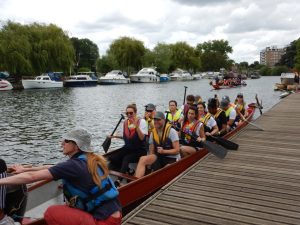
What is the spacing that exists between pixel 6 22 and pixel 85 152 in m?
48.1

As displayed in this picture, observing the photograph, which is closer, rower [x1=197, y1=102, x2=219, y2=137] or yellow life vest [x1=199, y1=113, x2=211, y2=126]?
rower [x1=197, y1=102, x2=219, y2=137]

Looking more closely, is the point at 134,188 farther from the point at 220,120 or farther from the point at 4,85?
the point at 4,85

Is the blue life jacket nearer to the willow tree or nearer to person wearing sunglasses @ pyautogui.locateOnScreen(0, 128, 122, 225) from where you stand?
person wearing sunglasses @ pyautogui.locateOnScreen(0, 128, 122, 225)

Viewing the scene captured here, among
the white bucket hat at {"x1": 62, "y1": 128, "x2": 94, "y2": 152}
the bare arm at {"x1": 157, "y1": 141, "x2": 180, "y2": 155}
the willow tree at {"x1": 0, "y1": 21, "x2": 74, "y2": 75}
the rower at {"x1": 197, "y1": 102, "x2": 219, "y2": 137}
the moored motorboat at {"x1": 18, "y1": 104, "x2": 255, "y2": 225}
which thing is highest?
the willow tree at {"x1": 0, "y1": 21, "x2": 74, "y2": 75}

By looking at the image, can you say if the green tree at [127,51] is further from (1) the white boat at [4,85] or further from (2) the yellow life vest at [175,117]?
(2) the yellow life vest at [175,117]

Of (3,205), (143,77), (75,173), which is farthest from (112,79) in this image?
(75,173)

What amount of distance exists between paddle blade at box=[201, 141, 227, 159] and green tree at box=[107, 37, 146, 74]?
213 feet

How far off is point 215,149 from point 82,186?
517 cm

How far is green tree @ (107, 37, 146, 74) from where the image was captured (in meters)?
71.6

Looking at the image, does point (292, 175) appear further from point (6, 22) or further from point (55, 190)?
point (6, 22)

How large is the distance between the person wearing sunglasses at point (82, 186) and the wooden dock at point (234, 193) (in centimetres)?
150

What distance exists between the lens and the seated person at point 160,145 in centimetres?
694

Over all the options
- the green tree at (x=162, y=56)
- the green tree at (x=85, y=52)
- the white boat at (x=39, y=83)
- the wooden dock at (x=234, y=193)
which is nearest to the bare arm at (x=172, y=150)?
the wooden dock at (x=234, y=193)

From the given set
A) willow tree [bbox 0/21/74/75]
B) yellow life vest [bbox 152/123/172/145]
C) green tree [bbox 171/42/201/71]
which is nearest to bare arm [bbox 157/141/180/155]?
yellow life vest [bbox 152/123/172/145]
